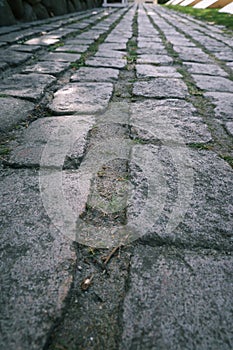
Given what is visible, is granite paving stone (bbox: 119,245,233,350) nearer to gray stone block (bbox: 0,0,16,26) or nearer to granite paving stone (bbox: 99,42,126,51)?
granite paving stone (bbox: 99,42,126,51)

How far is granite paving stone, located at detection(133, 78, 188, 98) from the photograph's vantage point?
1868 mm

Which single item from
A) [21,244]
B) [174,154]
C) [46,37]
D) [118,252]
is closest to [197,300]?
[118,252]

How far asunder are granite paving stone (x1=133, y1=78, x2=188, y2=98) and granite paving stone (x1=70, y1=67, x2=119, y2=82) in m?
0.28

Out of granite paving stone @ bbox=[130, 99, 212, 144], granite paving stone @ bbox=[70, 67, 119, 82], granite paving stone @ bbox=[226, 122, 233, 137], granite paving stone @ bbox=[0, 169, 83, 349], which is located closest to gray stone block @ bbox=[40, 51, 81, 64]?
granite paving stone @ bbox=[70, 67, 119, 82]

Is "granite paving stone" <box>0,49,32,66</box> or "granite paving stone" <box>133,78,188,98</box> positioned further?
"granite paving stone" <box>0,49,32,66</box>

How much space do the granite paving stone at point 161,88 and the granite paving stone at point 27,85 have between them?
71 cm

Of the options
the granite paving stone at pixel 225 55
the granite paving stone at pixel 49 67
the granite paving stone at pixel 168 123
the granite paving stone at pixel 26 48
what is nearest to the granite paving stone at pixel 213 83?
the granite paving stone at pixel 168 123

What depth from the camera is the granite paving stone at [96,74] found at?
2127mm

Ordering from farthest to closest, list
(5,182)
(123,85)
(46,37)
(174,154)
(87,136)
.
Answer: (46,37), (123,85), (87,136), (174,154), (5,182)

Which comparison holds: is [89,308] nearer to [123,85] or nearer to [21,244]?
[21,244]

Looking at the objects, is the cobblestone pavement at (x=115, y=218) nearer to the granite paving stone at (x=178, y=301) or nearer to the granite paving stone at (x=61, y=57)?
the granite paving stone at (x=178, y=301)

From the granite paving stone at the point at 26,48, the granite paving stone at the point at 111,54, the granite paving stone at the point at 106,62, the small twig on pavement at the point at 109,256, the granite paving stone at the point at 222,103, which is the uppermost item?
the granite paving stone at the point at 26,48

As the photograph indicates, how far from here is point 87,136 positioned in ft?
4.28

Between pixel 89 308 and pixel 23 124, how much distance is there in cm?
112
